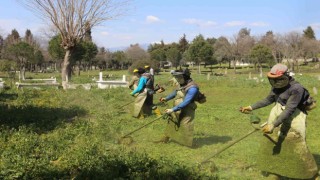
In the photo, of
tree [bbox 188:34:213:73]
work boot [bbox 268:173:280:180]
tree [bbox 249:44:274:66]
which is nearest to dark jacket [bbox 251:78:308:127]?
work boot [bbox 268:173:280:180]

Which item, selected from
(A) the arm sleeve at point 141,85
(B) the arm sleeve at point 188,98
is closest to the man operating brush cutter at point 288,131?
(B) the arm sleeve at point 188,98

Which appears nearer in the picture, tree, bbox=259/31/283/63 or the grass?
the grass

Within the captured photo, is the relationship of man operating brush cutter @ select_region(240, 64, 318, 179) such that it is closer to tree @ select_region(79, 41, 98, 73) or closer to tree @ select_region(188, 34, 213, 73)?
tree @ select_region(79, 41, 98, 73)

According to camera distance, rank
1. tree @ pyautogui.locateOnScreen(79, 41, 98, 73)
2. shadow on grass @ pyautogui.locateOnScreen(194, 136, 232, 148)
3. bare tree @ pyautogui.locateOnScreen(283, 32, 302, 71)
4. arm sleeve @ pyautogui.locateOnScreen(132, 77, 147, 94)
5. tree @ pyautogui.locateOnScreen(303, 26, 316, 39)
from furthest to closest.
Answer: tree @ pyautogui.locateOnScreen(303, 26, 316, 39), bare tree @ pyautogui.locateOnScreen(283, 32, 302, 71), tree @ pyautogui.locateOnScreen(79, 41, 98, 73), arm sleeve @ pyautogui.locateOnScreen(132, 77, 147, 94), shadow on grass @ pyautogui.locateOnScreen(194, 136, 232, 148)

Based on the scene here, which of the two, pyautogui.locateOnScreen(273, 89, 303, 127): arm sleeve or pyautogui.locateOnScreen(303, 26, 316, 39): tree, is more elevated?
pyautogui.locateOnScreen(303, 26, 316, 39): tree

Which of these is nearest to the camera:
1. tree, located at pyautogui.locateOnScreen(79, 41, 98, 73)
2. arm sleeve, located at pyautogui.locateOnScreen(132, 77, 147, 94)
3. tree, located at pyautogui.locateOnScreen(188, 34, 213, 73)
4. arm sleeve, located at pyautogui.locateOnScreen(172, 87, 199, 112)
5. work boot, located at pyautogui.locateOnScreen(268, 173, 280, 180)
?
work boot, located at pyautogui.locateOnScreen(268, 173, 280, 180)

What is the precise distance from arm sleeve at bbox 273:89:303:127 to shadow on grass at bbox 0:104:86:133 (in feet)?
21.8

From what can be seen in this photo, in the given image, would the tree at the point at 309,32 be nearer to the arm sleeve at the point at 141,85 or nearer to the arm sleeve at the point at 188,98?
the arm sleeve at the point at 141,85

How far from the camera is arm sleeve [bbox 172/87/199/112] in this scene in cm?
829

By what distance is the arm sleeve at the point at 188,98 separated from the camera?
8.29m

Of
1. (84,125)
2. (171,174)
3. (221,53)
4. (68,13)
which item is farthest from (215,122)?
(221,53)

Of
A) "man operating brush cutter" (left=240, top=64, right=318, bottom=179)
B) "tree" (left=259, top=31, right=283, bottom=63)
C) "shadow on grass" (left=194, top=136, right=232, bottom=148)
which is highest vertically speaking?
"tree" (left=259, top=31, right=283, bottom=63)

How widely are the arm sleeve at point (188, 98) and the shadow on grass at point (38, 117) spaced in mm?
4117

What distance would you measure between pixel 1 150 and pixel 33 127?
304 centimetres
